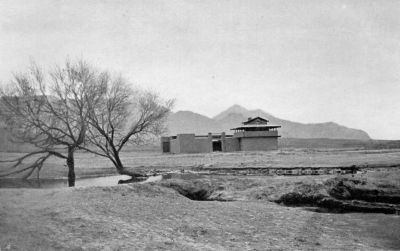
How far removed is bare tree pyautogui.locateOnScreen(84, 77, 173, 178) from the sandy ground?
11.7 m

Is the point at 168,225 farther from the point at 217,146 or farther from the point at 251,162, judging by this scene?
the point at 217,146

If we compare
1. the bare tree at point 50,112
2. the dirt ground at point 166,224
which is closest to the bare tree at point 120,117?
the bare tree at point 50,112

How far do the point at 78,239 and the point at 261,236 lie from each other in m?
3.66

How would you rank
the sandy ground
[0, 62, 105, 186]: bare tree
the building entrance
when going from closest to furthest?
1. the sandy ground
2. [0, 62, 105, 186]: bare tree
3. the building entrance

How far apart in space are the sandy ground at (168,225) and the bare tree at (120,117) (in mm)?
11703

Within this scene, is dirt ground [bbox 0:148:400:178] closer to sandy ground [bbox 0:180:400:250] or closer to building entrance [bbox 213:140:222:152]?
sandy ground [bbox 0:180:400:250]

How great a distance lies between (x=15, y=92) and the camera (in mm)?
20672

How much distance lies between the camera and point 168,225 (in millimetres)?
8812

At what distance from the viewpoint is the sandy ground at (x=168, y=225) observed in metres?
7.18

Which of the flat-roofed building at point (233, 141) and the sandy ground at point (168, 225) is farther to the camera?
the flat-roofed building at point (233, 141)

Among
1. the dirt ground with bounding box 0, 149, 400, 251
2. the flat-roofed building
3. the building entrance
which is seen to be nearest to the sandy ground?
the dirt ground with bounding box 0, 149, 400, 251

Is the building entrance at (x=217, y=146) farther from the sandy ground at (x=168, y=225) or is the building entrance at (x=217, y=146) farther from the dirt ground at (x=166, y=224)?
the sandy ground at (x=168, y=225)

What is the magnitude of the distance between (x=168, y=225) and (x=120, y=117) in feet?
55.8

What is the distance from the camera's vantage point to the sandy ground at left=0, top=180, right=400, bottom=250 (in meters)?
7.18
